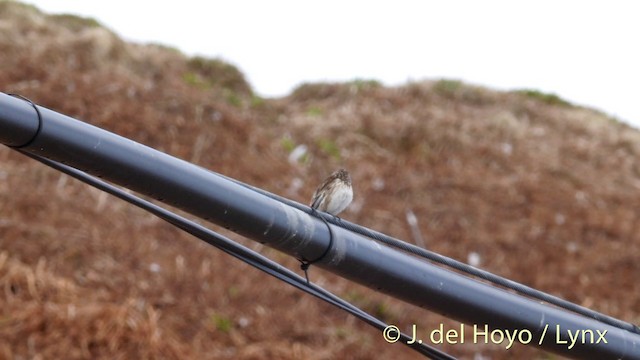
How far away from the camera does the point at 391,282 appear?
9.27 feet

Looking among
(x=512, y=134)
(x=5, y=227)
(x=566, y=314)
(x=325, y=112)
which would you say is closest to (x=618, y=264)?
(x=512, y=134)

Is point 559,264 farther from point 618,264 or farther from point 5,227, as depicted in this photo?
point 5,227

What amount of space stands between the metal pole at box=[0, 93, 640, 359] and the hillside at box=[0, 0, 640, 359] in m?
5.32

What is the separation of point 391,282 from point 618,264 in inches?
461

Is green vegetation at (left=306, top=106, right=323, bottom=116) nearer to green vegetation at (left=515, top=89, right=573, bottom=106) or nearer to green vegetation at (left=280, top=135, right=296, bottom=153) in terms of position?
green vegetation at (left=280, top=135, right=296, bottom=153)

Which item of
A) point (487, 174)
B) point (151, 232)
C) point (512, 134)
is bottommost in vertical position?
point (151, 232)

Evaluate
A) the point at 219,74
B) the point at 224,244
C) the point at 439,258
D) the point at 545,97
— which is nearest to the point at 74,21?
the point at 219,74

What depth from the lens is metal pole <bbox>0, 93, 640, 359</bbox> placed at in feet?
7.98

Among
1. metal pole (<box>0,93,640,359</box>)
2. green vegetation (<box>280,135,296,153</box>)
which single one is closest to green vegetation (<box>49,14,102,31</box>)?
green vegetation (<box>280,135,296,153</box>)

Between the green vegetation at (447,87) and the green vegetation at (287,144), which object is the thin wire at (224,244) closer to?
the green vegetation at (287,144)

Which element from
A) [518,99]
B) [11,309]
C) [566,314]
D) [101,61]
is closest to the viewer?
[566,314]

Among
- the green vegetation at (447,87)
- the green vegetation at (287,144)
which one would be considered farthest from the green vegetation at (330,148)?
the green vegetation at (447,87)

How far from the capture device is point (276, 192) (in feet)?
43.3

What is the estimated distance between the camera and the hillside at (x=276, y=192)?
27.9 feet
